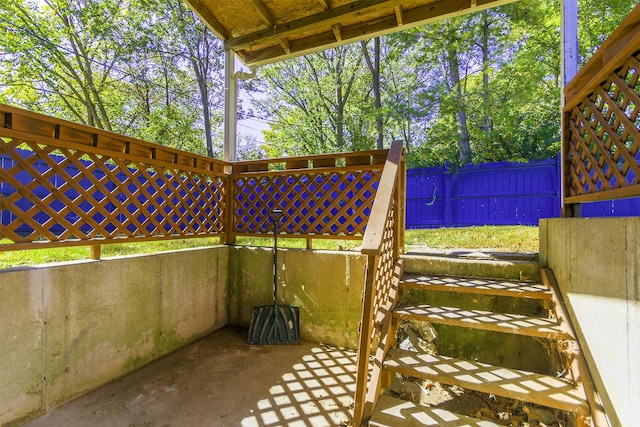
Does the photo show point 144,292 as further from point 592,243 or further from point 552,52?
point 552,52

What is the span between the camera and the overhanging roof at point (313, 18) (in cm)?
321

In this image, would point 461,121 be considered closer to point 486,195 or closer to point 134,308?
point 486,195

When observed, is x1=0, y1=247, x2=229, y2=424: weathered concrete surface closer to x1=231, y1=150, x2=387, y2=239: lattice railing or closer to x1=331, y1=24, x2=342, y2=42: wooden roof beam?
x1=231, y1=150, x2=387, y2=239: lattice railing

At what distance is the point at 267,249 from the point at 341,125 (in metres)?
9.69

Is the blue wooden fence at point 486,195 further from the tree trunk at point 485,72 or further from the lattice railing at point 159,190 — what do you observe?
the lattice railing at point 159,190

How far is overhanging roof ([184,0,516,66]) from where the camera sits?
321 cm

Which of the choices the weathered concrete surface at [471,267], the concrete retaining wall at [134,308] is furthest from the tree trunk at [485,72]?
the concrete retaining wall at [134,308]

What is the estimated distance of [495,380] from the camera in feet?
5.47

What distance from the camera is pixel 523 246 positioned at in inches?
138

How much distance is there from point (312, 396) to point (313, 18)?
3.76 m

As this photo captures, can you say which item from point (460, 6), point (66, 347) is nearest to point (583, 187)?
point (460, 6)

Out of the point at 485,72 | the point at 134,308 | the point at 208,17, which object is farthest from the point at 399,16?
the point at 485,72

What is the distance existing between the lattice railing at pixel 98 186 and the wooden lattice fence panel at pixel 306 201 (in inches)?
12.0

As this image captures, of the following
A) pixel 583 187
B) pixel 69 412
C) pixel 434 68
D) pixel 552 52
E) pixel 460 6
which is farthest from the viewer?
pixel 434 68
